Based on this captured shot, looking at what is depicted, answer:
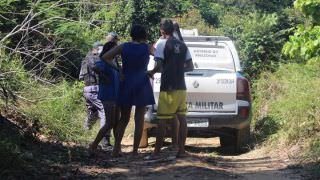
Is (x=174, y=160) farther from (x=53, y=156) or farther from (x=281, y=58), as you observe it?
(x=281, y=58)

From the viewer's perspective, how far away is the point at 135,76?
7.54 metres

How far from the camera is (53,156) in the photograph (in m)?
7.30

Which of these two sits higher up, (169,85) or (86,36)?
(86,36)

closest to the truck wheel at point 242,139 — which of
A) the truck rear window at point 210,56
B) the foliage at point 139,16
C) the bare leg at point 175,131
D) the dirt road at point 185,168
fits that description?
the dirt road at point 185,168

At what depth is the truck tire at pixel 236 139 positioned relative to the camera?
9.20 m

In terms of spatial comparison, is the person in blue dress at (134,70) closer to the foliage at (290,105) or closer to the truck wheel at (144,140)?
the truck wheel at (144,140)

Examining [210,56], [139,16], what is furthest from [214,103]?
[139,16]

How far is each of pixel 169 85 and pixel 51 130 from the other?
243cm

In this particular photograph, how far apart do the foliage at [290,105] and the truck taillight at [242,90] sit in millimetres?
907

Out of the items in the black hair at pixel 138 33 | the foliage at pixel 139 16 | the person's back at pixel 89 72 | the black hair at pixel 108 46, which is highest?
the foliage at pixel 139 16

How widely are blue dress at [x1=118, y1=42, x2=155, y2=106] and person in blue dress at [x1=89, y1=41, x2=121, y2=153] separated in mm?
281

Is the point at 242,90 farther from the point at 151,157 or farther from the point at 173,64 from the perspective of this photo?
the point at 151,157

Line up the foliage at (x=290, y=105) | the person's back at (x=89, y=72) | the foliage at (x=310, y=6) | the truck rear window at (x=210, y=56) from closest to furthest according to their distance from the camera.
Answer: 1. the foliage at (x=310, y=6)
2. the foliage at (x=290, y=105)
3. the person's back at (x=89, y=72)
4. the truck rear window at (x=210, y=56)

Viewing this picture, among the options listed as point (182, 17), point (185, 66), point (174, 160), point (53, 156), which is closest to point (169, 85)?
point (185, 66)
